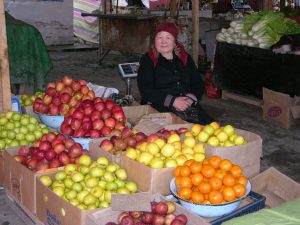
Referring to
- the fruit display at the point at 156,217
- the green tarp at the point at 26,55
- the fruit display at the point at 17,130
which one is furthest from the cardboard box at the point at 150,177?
the green tarp at the point at 26,55

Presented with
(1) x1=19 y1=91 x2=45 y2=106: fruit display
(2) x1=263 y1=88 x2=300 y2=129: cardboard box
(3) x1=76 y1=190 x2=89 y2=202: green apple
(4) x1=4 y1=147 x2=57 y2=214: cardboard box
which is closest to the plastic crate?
(3) x1=76 y1=190 x2=89 y2=202: green apple

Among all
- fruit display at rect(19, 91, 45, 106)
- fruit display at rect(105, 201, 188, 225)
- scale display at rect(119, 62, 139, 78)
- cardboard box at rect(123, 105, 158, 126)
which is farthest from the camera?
scale display at rect(119, 62, 139, 78)

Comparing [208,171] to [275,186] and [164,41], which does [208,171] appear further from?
[164,41]

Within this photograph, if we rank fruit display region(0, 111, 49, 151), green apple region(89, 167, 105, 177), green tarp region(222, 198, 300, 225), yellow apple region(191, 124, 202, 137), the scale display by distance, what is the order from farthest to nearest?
1. the scale display
2. fruit display region(0, 111, 49, 151)
3. yellow apple region(191, 124, 202, 137)
4. green apple region(89, 167, 105, 177)
5. green tarp region(222, 198, 300, 225)

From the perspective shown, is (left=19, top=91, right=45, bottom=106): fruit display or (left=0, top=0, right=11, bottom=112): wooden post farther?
(left=19, top=91, right=45, bottom=106): fruit display

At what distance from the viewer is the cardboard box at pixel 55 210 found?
259 cm

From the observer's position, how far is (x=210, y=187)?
263 cm

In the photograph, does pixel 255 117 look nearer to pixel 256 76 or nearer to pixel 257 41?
pixel 256 76

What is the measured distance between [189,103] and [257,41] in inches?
128

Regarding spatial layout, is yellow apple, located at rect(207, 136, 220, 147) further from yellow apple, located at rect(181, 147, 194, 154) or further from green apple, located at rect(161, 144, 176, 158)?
green apple, located at rect(161, 144, 176, 158)

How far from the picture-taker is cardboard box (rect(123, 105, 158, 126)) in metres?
4.34

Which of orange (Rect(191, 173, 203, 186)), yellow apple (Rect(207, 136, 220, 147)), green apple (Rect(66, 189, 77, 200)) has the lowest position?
green apple (Rect(66, 189, 77, 200))

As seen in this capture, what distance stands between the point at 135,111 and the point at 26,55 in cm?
329

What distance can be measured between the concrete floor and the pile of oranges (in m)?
1.23
